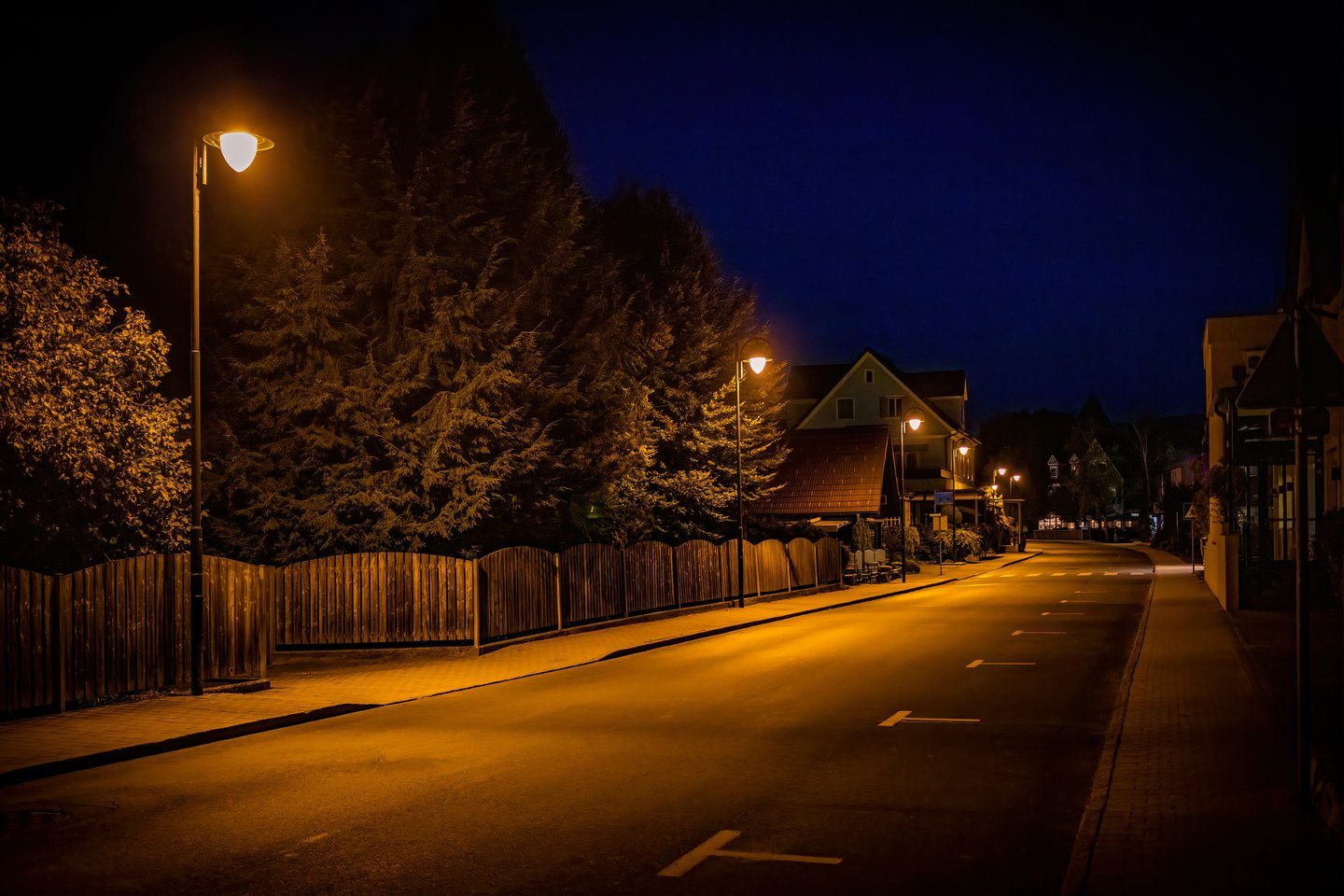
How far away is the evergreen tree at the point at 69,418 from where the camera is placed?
1362cm

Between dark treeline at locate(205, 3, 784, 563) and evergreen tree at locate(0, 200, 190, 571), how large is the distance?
183 inches

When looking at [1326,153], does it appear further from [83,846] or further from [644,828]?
[83,846]

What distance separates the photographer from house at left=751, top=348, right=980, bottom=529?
157 ft

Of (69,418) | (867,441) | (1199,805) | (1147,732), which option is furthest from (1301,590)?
(867,441)

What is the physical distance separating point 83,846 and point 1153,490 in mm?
124423

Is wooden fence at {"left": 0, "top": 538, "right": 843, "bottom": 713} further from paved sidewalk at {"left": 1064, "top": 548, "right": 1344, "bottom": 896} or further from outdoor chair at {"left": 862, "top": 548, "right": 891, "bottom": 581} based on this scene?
outdoor chair at {"left": 862, "top": 548, "right": 891, "bottom": 581}

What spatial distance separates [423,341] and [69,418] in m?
7.54

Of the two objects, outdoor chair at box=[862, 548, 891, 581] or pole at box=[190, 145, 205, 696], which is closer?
pole at box=[190, 145, 205, 696]

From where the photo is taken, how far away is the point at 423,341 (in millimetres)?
20578

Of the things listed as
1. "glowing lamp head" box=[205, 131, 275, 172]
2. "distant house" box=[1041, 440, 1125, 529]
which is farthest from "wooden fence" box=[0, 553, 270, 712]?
"distant house" box=[1041, 440, 1125, 529]

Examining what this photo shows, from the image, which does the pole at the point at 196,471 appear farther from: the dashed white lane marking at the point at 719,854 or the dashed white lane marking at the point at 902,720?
the dashed white lane marking at the point at 719,854

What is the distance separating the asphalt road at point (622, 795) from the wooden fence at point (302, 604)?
292 centimetres

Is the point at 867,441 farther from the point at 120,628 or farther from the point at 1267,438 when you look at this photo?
the point at 120,628

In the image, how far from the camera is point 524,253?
24.1m
